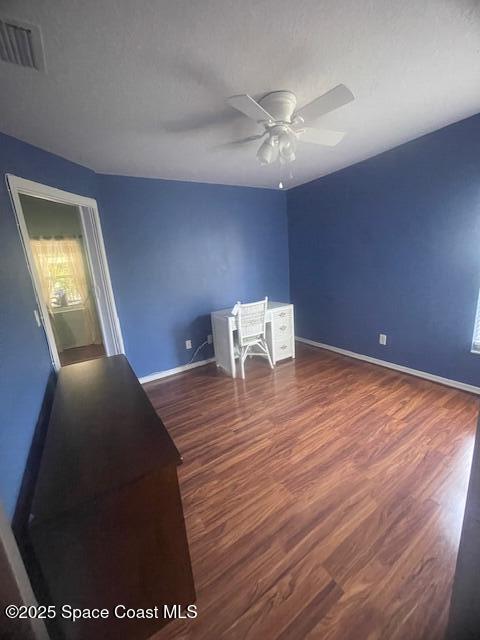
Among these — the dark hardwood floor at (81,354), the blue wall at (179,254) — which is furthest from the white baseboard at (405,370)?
the dark hardwood floor at (81,354)

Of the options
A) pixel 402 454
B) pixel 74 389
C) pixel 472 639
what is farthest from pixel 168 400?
pixel 472 639

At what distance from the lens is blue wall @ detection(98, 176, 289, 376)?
9.18 feet

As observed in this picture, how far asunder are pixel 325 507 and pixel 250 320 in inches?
73.2

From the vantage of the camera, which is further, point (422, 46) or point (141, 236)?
point (141, 236)

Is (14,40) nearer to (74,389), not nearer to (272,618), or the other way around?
(74,389)

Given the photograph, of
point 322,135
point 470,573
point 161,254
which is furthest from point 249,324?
point 470,573

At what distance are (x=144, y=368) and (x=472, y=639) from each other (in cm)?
300

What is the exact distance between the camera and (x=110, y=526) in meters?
0.82

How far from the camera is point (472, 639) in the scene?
0.74 metres

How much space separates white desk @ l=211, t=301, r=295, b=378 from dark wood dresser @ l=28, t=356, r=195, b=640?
1849mm

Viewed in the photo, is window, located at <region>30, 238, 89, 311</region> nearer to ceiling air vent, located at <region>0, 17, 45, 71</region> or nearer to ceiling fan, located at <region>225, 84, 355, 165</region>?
ceiling air vent, located at <region>0, 17, 45, 71</region>

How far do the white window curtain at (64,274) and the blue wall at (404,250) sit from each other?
3644mm

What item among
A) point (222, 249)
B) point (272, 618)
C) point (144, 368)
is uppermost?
point (222, 249)

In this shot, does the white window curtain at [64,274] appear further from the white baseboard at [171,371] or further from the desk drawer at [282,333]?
the desk drawer at [282,333]
